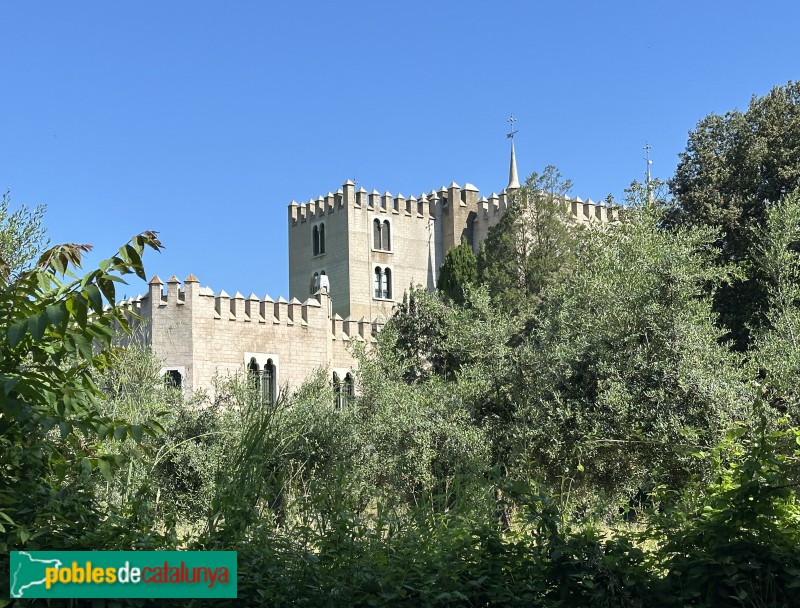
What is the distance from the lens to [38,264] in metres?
4.15

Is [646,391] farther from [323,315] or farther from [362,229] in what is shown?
[362,229]

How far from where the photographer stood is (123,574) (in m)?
3.79

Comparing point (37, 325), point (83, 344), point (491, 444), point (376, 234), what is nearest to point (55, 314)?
point (37, 325)

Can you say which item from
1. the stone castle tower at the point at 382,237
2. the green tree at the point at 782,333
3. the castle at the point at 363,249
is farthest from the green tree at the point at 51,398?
the stone castle tower at the point at 382,237

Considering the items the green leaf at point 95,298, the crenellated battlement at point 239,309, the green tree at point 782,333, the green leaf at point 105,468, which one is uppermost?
the crenellated battlement at point 239,309

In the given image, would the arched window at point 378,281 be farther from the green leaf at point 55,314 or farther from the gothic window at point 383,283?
the green leaf at point 55,314

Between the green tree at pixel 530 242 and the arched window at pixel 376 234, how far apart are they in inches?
→ 428

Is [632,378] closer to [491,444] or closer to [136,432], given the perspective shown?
[491,444]

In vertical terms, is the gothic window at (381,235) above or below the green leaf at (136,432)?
above

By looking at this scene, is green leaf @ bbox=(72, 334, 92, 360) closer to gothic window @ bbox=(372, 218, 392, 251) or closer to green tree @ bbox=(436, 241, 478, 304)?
green tree @ bbox=(436, 241, 478, 304)

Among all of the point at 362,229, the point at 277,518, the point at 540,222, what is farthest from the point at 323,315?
the point at 277,518

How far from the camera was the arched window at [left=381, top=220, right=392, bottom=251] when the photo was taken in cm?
4628

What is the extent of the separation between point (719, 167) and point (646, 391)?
17.0 m

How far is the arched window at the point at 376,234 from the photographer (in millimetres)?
46025
